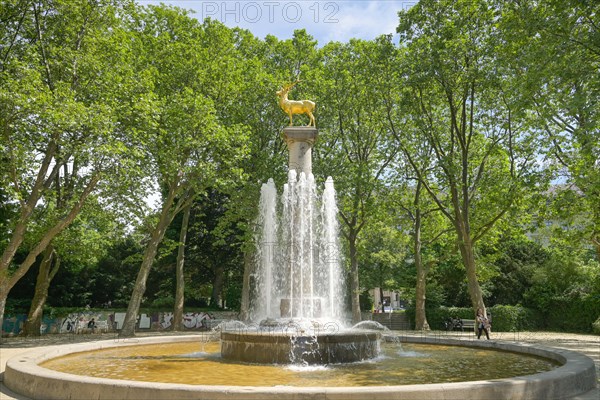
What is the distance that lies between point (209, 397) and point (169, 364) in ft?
18.3

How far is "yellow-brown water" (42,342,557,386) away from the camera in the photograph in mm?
9023

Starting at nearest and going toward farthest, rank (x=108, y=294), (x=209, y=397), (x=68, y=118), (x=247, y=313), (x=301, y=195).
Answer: (x=209, y=397) → (x=301, y=195) → (x=68, y=118) → (x=247, y=313) → (x=108, y=294)

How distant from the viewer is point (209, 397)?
6.51m

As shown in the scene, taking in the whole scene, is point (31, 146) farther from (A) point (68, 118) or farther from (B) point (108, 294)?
(B) point (108, 294)

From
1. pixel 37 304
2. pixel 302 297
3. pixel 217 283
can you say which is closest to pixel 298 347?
pixel 302 297

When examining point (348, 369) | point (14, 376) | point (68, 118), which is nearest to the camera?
point (14, 376)

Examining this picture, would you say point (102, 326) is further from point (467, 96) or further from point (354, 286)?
point (467, 96)

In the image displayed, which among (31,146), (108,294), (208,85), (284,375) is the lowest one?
(284,375)

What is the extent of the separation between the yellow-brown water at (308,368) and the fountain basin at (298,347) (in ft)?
0.84

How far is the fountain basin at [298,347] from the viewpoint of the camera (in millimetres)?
11031

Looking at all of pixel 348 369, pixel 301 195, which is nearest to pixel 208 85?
pixel 301 195

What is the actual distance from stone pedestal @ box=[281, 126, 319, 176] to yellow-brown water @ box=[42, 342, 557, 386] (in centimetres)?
675

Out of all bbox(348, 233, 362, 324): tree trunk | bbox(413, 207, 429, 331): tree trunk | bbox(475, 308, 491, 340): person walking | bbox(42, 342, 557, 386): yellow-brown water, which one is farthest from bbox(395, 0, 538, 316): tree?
bbox(42, 342, 557, 386): yellow-brown water

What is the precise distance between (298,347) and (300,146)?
7860mm
